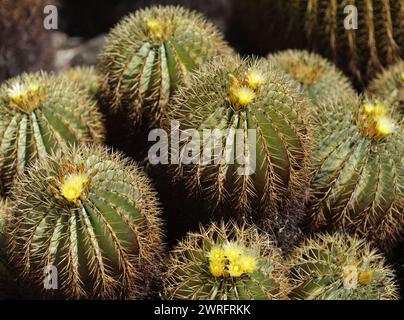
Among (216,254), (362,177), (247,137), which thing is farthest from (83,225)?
(362,177)

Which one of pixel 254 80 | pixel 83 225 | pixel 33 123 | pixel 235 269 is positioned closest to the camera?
pixel 235 269

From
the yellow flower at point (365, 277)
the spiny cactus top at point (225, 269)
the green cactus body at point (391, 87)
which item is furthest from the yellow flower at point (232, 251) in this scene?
the green cactus body at point (391, 87)

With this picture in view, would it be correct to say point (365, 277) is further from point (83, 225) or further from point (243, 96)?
point (83, 225)

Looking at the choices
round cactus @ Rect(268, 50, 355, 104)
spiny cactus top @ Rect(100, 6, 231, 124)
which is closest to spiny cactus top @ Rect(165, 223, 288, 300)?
spiny cactus top @ Rect(100, 6, 231, 124)

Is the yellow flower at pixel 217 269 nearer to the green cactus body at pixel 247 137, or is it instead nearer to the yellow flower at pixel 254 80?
the green cactus body at pixel 247 137

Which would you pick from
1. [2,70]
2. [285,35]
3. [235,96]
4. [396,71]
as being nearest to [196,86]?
[235,96]
